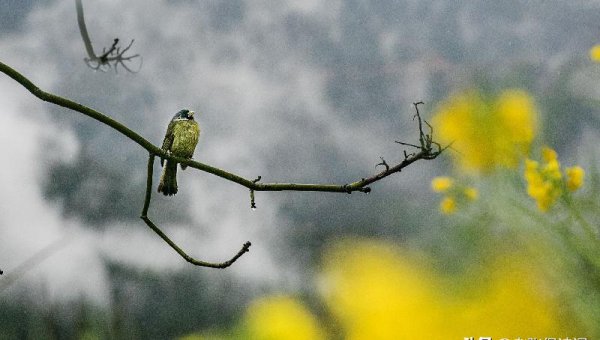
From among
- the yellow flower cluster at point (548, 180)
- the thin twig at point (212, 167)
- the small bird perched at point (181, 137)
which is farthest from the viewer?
the small bird perched at point (181, 137)

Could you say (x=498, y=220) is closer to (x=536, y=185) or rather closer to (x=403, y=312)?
(x=536, y=185)

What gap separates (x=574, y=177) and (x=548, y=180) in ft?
0.19

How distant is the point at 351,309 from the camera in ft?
6.71

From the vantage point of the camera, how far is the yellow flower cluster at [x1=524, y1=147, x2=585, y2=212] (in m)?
1.24

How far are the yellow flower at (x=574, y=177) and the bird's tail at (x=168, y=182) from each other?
2.48ft

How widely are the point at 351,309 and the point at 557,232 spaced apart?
2.96ft

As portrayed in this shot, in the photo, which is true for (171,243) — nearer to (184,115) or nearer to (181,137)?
(181,137)

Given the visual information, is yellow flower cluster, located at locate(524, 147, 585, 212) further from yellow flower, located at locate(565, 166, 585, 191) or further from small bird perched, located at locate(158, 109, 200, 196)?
small bird perched, located at locate(158, 109, 200, 196)

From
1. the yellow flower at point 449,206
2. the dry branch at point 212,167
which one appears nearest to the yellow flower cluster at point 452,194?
the yellow flower at point 449,206

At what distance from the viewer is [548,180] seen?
124cm

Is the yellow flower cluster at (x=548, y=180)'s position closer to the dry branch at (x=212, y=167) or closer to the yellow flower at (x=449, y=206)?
the yellow flower at (x=449, y=206)

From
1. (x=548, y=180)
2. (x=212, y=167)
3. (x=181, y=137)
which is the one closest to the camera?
(x=212, y=167)

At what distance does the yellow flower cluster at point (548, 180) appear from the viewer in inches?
48.7

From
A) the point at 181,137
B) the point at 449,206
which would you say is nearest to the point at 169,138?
the point at 181,137
